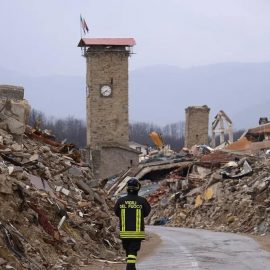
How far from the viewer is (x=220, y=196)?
1507 inches

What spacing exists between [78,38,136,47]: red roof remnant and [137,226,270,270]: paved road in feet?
141

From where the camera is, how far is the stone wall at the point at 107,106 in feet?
211

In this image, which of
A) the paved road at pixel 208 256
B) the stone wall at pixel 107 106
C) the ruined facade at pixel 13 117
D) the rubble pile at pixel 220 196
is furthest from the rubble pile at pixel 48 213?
the stone wall at pixel 107 106

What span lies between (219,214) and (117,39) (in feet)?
112

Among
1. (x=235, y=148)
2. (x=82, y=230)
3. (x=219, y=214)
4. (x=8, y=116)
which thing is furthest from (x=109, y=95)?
(x=82, y=230)

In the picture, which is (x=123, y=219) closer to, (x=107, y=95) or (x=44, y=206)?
(x=44, y=206)

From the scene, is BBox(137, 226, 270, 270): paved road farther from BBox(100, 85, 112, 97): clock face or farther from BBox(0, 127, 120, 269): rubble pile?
BBox(100, 85, 112, 97): clock face

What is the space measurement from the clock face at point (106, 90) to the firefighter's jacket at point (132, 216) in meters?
52.7

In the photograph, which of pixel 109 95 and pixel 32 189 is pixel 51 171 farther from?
pixel 109 95

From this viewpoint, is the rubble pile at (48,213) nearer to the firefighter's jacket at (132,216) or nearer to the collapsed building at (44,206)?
the collapsed building at (44,206)

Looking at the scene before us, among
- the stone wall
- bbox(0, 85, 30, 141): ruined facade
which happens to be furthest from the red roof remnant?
bbox(0, 85, 30, 141): ruined facade

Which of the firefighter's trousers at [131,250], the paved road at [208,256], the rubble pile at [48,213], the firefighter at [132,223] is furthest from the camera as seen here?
the paved road at [208,256]

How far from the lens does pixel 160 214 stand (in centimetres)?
4503

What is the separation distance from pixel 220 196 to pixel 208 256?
20.5 meters
